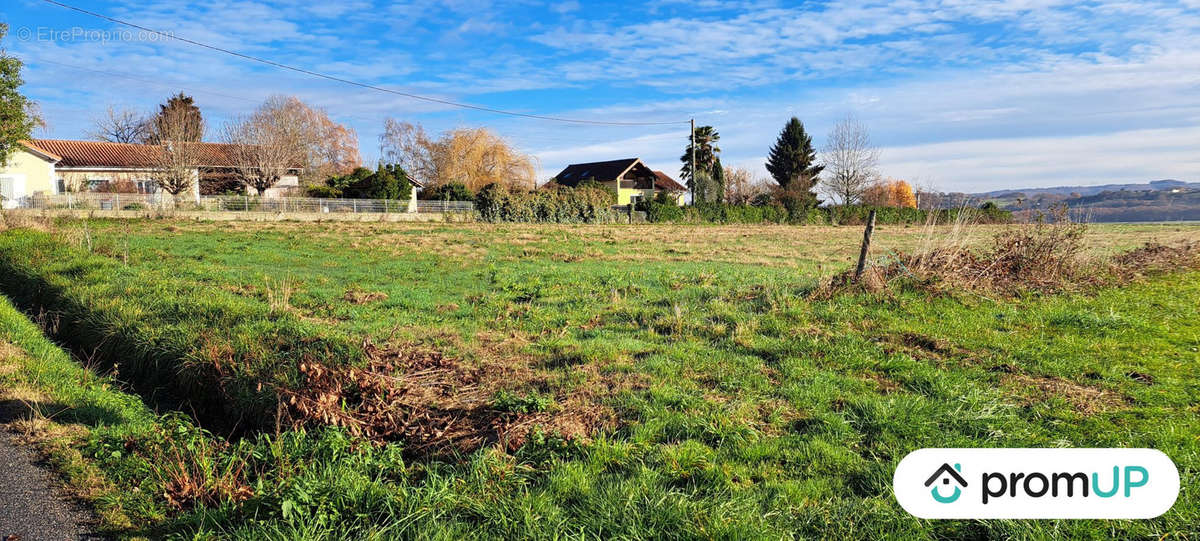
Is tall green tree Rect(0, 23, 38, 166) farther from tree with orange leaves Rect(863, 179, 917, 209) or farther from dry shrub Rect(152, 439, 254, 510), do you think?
tree with orange leaves Rect(863, 179, 917, 209)

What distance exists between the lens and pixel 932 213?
11.5 meters

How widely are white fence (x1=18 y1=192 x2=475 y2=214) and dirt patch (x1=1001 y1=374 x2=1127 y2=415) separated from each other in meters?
36.9

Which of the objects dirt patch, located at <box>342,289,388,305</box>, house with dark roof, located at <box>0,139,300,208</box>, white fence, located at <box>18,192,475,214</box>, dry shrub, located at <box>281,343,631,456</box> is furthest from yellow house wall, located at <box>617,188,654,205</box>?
dry shrub, located at <box>281,343,631,456</box>

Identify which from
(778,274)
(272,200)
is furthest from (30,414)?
(272,200)

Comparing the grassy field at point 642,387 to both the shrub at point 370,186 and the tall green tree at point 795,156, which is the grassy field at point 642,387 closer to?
the shrub at point 370,186

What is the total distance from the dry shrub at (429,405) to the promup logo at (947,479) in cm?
218

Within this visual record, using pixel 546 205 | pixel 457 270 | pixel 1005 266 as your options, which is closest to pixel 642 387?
pixel 1005 266

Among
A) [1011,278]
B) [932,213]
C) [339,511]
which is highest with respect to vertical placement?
[932,213]

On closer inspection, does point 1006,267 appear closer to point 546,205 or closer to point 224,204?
point 546,205

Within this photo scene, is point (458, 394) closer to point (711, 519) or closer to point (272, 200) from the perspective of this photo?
point (711, 519)

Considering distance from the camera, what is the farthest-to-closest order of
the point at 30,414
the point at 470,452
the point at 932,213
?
1. the point at 932,213
2. the point at 30,414
3. the point at 470,452

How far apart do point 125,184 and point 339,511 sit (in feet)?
168

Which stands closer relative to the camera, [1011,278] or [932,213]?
[1011,278]

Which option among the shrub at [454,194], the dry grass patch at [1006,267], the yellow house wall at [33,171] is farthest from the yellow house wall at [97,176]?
the dry grass patch at [1006,267]
